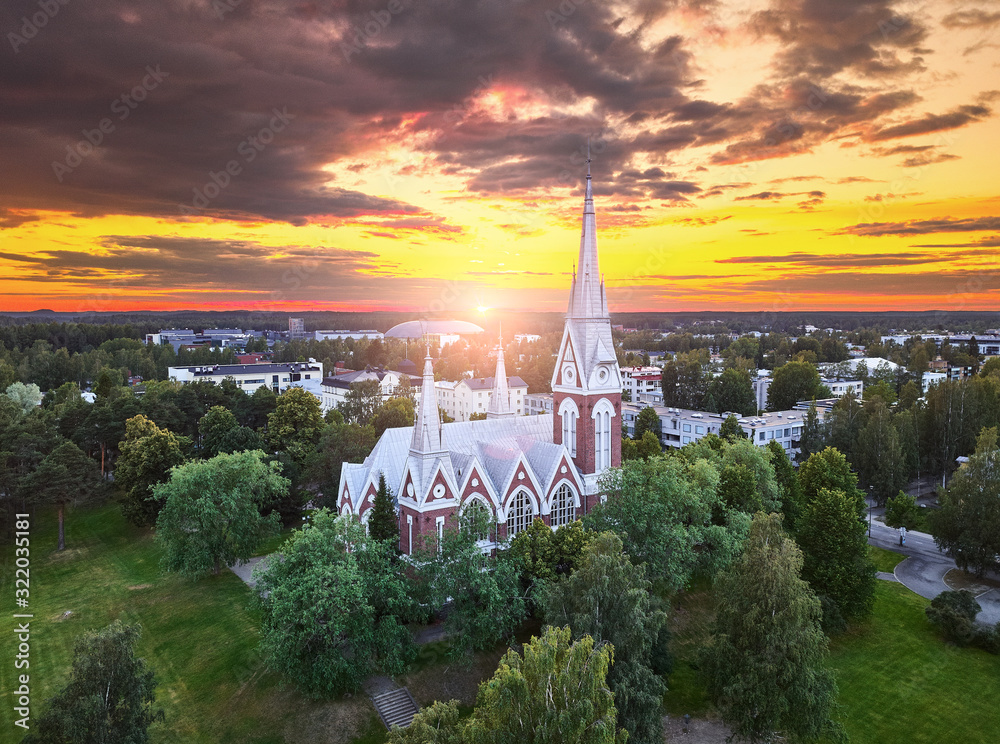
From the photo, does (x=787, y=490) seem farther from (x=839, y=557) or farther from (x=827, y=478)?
(x=839, y=557)

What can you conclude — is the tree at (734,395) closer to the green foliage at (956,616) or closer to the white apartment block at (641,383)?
the white apartment block at (641,383)

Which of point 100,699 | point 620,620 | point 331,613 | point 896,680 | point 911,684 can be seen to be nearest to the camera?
point 100,699

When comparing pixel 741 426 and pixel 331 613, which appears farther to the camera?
pixel 741 426

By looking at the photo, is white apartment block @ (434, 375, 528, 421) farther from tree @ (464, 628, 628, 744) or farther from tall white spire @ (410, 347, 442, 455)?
tree @ (464, 628, 628, 744)

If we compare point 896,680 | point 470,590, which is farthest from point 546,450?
point 896,680

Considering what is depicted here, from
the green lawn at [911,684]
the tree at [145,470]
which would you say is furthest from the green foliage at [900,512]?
the tree at [145,470]

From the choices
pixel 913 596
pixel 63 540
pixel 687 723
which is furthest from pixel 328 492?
pixel 913 596

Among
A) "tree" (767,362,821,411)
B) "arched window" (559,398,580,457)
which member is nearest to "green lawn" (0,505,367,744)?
"arched window" (559,398,580,457)
